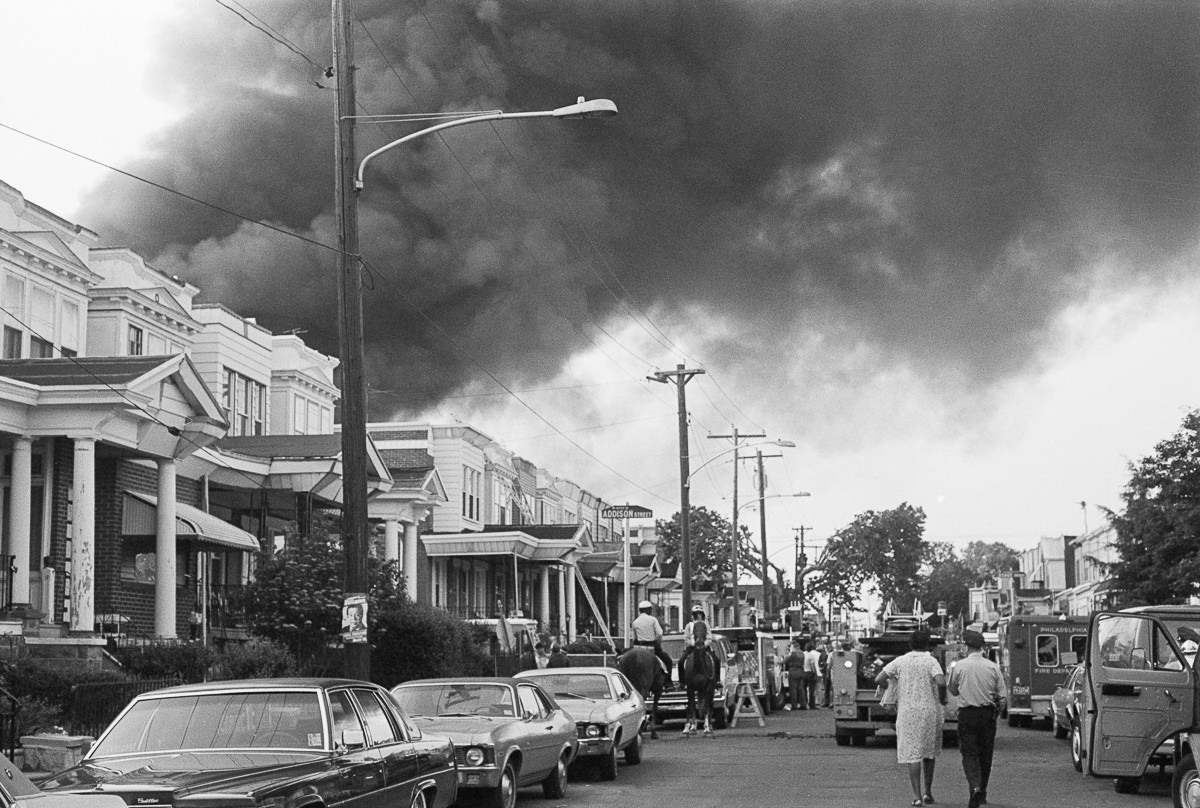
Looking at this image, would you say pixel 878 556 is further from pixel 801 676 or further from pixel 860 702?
pixel 860 702

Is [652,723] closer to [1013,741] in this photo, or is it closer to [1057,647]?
[1013,741]

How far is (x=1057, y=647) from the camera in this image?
3142 cm

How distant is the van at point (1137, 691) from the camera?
16.2 metres

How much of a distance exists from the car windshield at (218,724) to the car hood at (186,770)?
0.46 ft

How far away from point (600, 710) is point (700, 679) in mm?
8263

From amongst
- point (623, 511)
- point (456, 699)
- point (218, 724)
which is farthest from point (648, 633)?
point (218, 724)

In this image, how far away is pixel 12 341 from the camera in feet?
95.1

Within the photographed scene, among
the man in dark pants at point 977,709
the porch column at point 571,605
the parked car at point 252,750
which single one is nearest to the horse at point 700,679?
the man in dark pants at point 977,709

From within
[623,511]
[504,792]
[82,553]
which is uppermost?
[623,511]

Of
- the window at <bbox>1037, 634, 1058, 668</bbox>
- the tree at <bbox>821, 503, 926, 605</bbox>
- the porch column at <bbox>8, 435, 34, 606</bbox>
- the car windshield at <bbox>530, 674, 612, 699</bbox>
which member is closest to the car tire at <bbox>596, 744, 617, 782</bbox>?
the car windshield at <bbox>530, 674, 612, 699</bbox>

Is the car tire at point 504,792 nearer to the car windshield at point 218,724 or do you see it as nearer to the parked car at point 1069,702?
the car windshield at point 218,724

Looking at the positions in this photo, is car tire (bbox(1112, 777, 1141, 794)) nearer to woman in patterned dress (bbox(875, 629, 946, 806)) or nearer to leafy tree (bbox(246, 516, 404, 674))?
woman in patterned dress (bbox(875, 629, 946, 806))

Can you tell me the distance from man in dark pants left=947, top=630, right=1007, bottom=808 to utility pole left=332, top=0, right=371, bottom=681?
6.50 meters

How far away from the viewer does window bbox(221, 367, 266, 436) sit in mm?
37750
